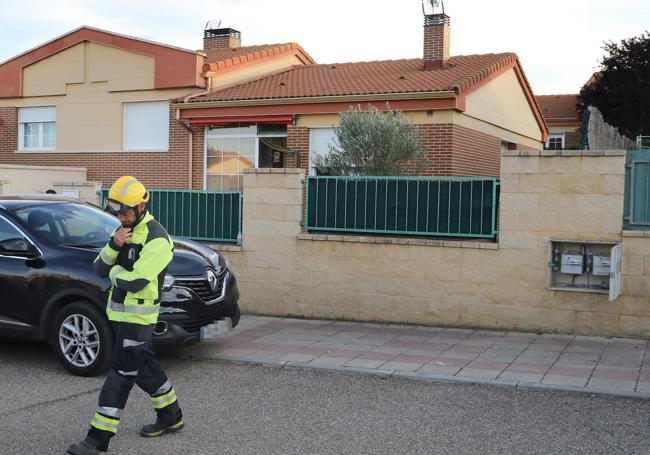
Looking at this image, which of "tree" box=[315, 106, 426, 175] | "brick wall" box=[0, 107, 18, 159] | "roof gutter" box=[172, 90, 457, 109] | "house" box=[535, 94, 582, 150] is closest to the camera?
"tree" box=[315, 106, 426, 175]

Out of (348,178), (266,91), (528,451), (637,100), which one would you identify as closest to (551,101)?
(637,100)

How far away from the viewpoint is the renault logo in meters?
7.10

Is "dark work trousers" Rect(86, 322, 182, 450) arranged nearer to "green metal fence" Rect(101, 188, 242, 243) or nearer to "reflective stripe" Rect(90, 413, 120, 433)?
"reflective stripe" Rect(90, 413, 120, 433)

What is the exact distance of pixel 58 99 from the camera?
20.3 metres

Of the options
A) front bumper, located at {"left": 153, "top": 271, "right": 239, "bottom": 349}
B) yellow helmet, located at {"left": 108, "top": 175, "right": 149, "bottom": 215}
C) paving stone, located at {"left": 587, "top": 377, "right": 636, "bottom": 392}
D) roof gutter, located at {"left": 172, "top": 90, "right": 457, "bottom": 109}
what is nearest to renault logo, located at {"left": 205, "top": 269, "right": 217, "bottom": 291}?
front bumper, located at {"left": 153, "top": 271, "right": 239, "bottom": 349}

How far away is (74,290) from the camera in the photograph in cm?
677

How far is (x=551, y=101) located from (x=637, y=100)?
10807 millimetres

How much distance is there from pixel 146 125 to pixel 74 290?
1288 centimetres

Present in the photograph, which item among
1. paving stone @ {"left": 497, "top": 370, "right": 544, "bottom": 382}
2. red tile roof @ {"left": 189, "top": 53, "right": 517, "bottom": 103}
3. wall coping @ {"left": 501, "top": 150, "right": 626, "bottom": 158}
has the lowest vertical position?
paving stone @ {"left": 497, "top": 370, "right": 544, "bottom": 382}

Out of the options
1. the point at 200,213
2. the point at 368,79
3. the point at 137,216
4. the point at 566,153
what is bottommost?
the point at 200,213

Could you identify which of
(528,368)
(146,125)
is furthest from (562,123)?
(528,368)

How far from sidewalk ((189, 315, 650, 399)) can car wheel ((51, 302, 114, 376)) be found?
3.83ft

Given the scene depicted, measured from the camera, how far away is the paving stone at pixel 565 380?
635cm

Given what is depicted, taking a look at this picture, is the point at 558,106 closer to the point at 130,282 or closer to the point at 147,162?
the point at 147,162
